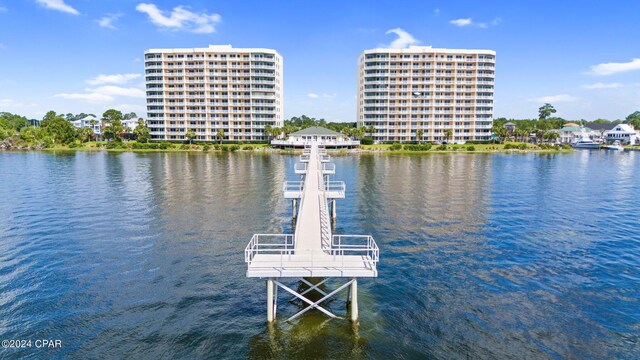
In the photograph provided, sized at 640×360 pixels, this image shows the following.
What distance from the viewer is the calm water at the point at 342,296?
1994 centimetres

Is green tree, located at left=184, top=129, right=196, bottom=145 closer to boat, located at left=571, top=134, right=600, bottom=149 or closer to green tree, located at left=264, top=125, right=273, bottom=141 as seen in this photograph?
green tree, located at left=264, top=125, right=273, bottom=141

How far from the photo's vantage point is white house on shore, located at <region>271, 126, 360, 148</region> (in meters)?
154

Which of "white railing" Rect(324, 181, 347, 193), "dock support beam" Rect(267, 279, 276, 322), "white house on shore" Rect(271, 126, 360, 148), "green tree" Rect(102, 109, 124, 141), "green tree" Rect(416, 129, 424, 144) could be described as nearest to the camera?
"dock support beam" Rect(267, 279, 276, 322)

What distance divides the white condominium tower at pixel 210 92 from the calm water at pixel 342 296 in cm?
12092

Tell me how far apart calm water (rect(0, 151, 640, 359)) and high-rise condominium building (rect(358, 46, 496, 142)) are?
125m

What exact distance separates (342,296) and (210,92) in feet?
545

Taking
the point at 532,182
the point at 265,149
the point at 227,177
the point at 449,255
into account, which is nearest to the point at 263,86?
the point at 265,149

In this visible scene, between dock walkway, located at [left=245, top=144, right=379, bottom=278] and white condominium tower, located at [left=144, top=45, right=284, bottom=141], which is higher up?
white condominium tower, located at [left=144, top=45, right=284, bottom=141]

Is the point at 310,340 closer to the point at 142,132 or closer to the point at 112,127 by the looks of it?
the point at 142,132

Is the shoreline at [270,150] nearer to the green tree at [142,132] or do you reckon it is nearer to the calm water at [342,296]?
the green tree at [142,132]

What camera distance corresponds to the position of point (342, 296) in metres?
25.1

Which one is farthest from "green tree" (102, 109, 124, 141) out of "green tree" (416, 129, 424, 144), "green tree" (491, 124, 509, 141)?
"green tree" (491, 124, 509, 141)

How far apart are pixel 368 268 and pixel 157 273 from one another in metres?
16.2

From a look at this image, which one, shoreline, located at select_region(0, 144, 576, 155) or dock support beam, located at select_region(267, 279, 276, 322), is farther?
shoreline, located at select_region(0, 144, 576, 155)
